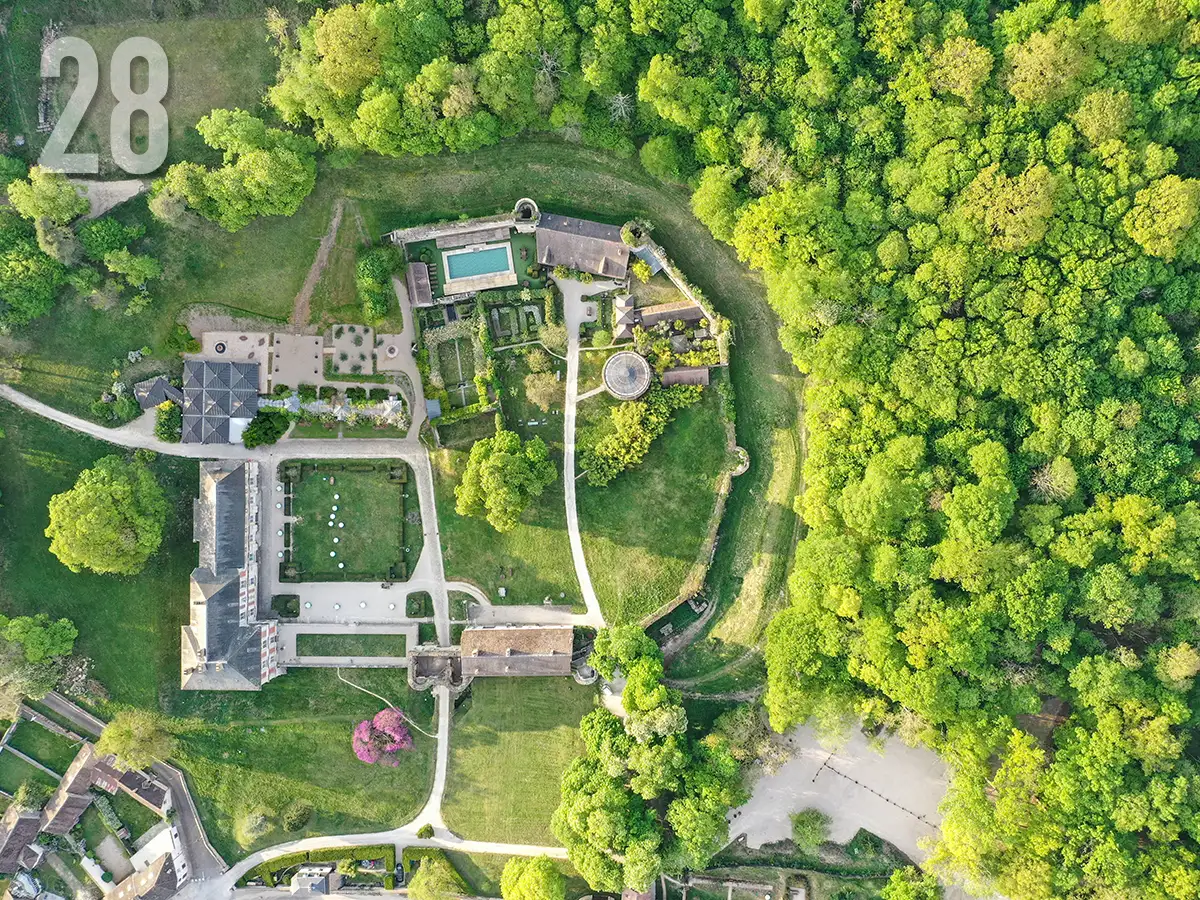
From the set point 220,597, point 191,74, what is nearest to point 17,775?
point 220,597

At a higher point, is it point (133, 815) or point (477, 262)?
point (477, 262)

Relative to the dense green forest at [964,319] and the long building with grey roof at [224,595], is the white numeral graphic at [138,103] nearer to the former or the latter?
the dense green forest at [964,319]

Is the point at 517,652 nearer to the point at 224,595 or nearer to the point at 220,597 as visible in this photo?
the point at 224,595

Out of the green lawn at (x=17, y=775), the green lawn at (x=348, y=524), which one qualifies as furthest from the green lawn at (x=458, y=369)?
the green lawn at (x=17, y=775)

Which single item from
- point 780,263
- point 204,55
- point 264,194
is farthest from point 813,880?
point 204,55

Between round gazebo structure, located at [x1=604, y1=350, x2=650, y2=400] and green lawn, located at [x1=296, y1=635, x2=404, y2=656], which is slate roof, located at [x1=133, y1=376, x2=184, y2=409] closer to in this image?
green lawn, located at [x1=296, y1=635, x2=404, y2=656]
